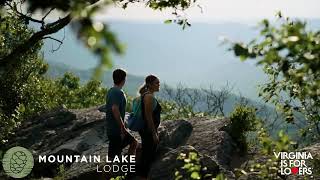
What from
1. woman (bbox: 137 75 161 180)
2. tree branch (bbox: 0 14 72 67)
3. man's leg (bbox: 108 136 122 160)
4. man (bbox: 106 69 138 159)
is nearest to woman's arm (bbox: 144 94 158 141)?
woman (bbox: 137 75 161 180)

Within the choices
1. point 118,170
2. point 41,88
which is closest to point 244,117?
point 118,170

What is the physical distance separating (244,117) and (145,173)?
5266 mm

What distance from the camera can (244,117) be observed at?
15.7m

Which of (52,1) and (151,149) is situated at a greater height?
(52,1)

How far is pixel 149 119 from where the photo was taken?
10.7m

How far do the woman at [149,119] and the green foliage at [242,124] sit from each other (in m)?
4.96

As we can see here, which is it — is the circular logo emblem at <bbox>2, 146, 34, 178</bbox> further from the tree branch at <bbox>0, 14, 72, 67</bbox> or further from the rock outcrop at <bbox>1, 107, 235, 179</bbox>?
the tree branch at <bbox>0, 14, 72, 67</bbox>

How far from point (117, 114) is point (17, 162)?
8.04m

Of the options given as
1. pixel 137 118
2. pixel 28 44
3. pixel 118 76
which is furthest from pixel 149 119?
pixel 28 44

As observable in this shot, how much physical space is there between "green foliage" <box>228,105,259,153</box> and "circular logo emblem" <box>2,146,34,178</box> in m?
6.81

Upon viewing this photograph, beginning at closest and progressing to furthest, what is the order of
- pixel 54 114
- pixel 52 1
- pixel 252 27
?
pixel 52 1, pixel 252 27, pixel 54 114

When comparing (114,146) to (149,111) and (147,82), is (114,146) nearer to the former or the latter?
(149,111)

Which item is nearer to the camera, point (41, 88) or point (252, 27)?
point (252, 27)

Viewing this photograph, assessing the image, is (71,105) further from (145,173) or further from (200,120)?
(145,173)
